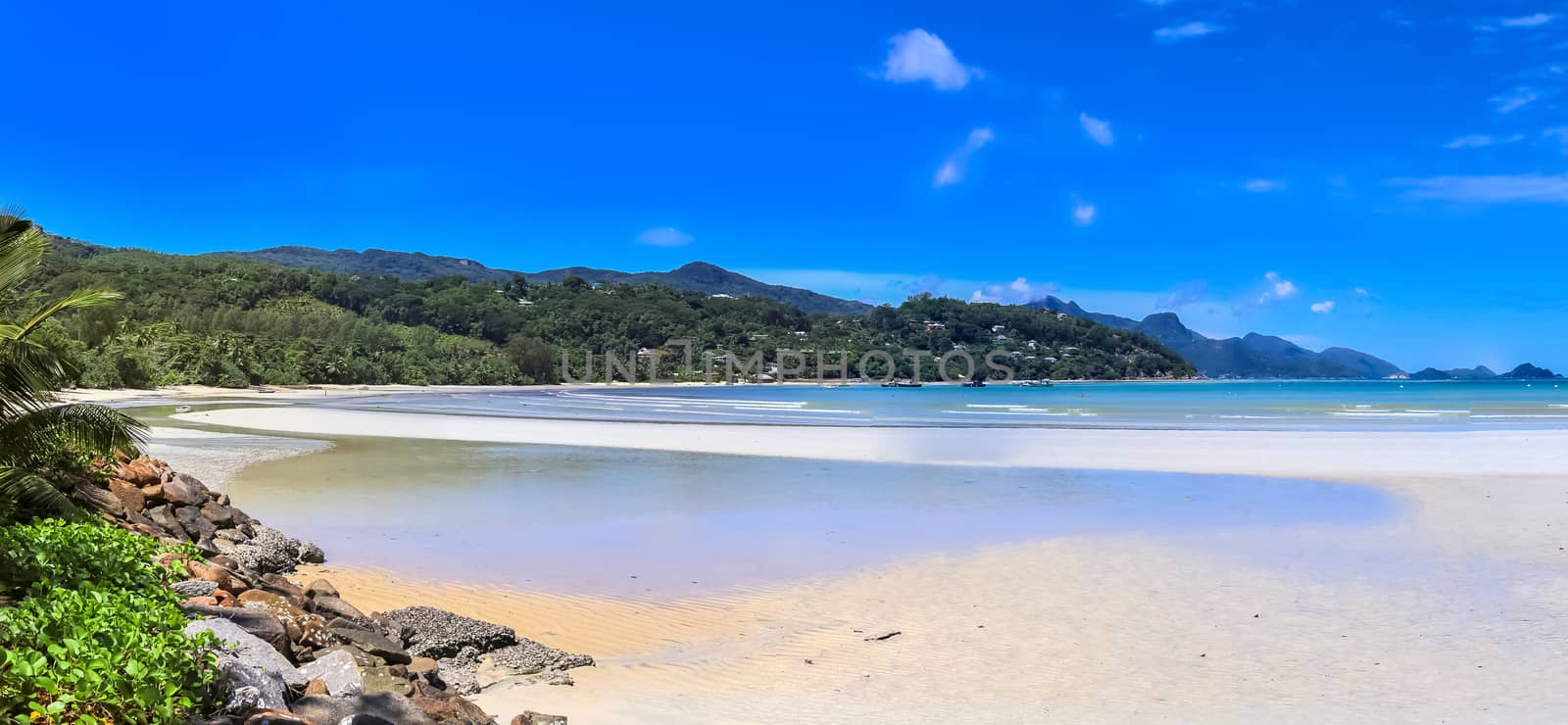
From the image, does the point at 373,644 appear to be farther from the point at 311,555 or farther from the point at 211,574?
the point at 311,555

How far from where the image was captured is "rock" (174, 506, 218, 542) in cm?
921

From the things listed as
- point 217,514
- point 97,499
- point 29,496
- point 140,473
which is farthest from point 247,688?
point 140,473

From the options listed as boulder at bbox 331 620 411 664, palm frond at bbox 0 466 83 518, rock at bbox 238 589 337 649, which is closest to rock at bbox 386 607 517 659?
boulder at bbox 331 620 411 664

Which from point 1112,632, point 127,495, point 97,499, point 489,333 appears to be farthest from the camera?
point 489,333

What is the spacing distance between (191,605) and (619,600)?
3.76 metres

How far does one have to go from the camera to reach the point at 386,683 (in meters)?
5.26

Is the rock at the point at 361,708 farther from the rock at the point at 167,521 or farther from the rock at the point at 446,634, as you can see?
the rock at the point at 167,521

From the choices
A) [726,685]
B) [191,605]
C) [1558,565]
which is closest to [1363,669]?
[726,685]

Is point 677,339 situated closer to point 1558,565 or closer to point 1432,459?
point 1432,459

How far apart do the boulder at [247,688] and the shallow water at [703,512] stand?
15.0ft

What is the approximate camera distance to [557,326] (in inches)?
5556

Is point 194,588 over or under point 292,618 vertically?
over

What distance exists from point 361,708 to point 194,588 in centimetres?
231

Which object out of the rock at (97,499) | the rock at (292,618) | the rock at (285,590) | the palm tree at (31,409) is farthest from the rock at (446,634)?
the rock at (97,499)
